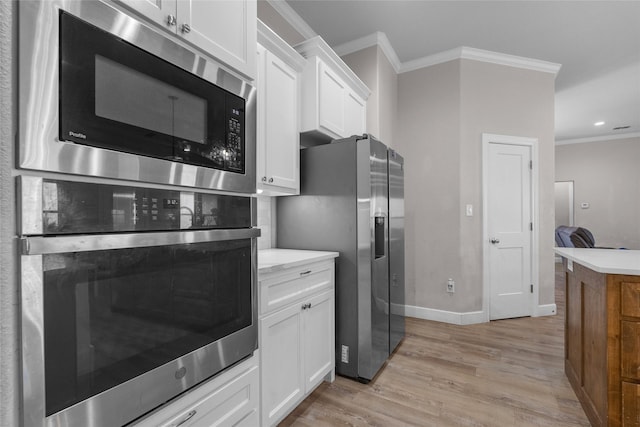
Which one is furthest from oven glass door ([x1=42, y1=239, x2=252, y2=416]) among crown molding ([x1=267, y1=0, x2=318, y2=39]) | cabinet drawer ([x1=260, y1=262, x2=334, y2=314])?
crown molding ([x1=267, y1=0, x2=318, y2=39])

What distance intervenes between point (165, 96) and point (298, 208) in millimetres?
1567

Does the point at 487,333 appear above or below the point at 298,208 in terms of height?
below

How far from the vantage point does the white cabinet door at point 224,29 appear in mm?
984

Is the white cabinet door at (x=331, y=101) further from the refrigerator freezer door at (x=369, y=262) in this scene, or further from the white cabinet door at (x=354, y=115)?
the refrigerator freezer door at (x=369, y=262)

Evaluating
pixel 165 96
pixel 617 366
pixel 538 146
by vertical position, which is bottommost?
pixel 617 366

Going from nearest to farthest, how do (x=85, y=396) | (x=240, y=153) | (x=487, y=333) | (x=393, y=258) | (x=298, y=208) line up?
(x=85, y=396) < (x=240, y=153) < (x=298, y=208) < (x=393, y=258) < (x=487, y=333)

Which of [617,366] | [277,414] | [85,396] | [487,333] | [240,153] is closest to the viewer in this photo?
[85,396]

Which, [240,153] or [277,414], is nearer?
[240,153]

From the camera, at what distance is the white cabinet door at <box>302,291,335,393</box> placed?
187 centimetres

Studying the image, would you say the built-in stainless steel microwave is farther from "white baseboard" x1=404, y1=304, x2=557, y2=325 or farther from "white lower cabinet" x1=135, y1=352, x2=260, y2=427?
"white baseboard" x1=404, y1=304, x2=557, y2=325

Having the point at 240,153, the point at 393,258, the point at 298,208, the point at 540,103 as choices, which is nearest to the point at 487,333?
the point at 393,258

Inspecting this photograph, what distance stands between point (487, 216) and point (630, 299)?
2.11 m

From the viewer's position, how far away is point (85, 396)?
2.32 feet

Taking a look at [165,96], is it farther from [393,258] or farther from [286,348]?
[393,258]
